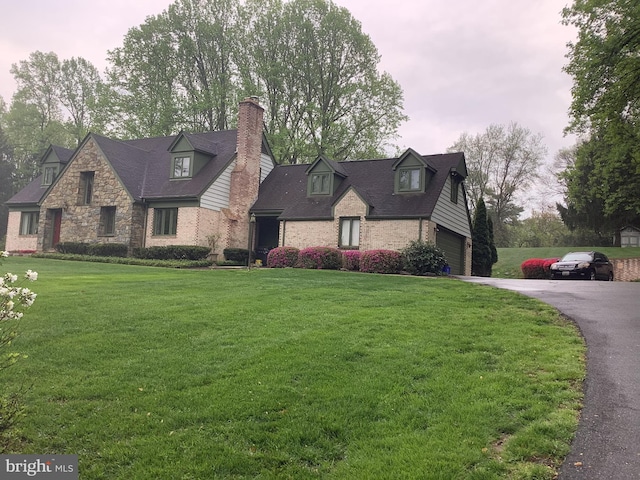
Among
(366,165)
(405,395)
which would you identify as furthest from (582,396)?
(366,165)

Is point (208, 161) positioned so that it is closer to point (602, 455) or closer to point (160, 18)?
point (160, 18)

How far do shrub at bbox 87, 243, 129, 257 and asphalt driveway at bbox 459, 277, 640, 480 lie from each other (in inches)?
846

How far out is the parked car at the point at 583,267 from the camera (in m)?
21.4

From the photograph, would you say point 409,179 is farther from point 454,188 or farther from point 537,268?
point 537,268

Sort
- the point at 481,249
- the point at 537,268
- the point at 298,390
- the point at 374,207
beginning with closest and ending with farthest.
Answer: the point at 298,390 < the point at 374,207 < the point at 537,268 < the point at 481,249

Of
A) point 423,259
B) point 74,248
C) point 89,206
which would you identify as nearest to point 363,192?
point 423,259

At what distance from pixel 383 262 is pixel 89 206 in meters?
17.2


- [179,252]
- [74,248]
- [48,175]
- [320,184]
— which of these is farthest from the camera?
[48,175]

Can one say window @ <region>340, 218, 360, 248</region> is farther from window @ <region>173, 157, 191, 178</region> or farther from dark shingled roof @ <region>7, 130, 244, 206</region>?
window @ <region>173, 157, 191, 178</region>

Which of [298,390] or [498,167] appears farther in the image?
[498,167]

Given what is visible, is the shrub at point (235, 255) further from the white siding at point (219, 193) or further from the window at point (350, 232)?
the window at point (350, 232)

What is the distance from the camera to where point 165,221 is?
1031 inches

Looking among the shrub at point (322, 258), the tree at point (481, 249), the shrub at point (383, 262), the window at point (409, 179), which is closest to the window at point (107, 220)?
the shrub at point (322, 258)

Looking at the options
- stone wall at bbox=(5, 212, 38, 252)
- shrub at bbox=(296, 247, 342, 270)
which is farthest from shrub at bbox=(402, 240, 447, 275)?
stone wall at bbox=(5, 212, 38, 252)
